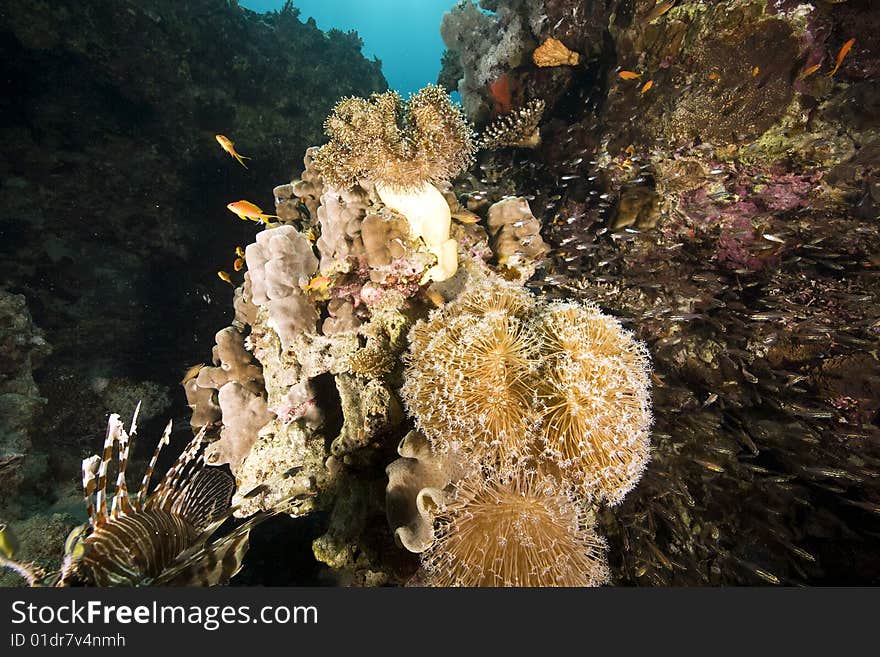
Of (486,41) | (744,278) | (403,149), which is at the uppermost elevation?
(486,41)

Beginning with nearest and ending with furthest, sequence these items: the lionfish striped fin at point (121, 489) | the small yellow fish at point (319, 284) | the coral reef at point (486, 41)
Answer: the lionfish striped fin at point (121, 489), the small yellow fish at point (319, 284), the coral reef at point (486, 41)

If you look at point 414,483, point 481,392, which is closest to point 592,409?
point 481,392

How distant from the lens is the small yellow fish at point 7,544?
1553 millimetres

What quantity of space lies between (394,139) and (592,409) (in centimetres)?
261

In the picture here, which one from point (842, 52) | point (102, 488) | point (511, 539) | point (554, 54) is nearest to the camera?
point (511, 539)

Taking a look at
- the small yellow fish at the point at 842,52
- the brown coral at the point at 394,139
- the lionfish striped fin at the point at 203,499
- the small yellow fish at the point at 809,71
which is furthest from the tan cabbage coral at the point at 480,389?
the small yellow fish at the point at 809,71

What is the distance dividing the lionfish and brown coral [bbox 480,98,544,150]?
601 cm

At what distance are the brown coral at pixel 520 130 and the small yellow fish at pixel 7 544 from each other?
6.51 metres

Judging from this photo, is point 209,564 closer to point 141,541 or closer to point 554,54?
point 141,541

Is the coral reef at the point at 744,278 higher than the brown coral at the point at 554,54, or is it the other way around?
the brown coral at the point at 554,54

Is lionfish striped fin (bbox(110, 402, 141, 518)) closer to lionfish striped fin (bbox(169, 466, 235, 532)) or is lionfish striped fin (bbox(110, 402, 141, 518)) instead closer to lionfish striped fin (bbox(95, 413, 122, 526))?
lionfish striped fin (bbox(95, 413, 122, 526))

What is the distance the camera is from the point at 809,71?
13.2ft

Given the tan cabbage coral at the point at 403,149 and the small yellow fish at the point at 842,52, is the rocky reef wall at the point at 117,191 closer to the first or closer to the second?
the tan cabbage coral at the point at 403,149

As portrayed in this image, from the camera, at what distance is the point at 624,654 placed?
7.48 ft
